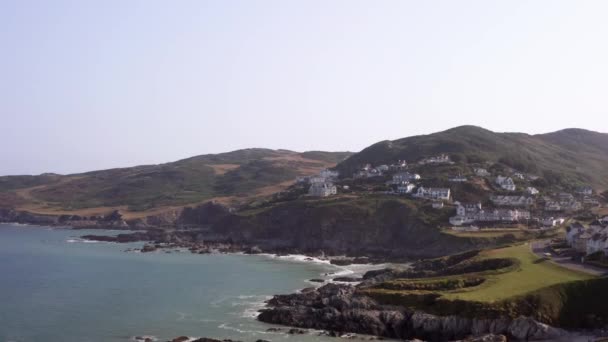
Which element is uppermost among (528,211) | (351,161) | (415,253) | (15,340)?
(351,161)

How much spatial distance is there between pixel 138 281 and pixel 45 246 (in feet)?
129

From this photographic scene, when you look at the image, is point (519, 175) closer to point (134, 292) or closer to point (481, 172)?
point (481, 172)

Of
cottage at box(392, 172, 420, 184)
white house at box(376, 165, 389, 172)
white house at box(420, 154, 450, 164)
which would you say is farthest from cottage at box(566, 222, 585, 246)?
white house at box(376, 165, 389, 172)

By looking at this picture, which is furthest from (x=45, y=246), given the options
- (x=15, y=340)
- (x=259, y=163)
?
Result: (x=259, y=163)

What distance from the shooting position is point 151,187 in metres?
171

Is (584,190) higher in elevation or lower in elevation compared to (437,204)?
higher

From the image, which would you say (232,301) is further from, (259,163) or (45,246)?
(259,163)

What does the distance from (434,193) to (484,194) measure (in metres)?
8.03

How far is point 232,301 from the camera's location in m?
54.9

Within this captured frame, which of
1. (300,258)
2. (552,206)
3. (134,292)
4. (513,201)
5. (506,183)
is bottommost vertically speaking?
(134,292)

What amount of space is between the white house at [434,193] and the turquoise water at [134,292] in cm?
2964

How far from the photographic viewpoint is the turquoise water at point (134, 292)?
45312mm

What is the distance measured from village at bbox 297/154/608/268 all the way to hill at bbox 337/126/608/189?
6378mm

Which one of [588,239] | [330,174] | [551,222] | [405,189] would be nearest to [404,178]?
[405,189]
